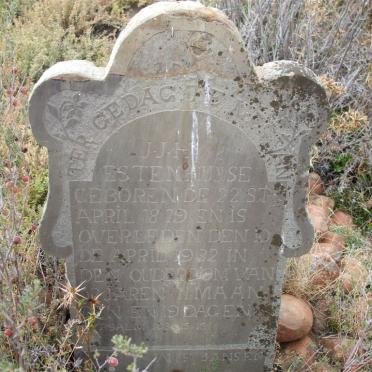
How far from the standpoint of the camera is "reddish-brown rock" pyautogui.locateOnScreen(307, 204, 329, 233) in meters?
3.66

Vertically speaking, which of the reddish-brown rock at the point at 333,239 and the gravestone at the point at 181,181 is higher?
the gravestone at the point at 181,181

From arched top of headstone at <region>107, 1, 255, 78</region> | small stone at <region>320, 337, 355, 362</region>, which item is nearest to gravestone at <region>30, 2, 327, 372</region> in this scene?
arched top of headstone at <region>107, 1, 255, 78</region>

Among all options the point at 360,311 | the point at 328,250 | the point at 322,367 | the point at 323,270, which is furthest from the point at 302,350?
the point at 328,250

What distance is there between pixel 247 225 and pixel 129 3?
15.9ft

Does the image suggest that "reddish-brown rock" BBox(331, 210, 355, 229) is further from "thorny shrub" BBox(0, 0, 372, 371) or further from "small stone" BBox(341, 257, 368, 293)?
"small stone" BBox(341, 257, 368, 293)

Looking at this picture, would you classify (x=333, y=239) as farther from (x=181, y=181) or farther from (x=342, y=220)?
(x=181, y=181)

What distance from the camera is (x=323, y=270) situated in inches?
133

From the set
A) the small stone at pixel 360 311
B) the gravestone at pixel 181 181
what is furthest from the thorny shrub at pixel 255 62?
the gravestone at pixel 181 181

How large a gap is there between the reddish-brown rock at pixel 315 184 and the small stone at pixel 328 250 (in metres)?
0.61

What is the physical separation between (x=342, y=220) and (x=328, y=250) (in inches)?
20.8

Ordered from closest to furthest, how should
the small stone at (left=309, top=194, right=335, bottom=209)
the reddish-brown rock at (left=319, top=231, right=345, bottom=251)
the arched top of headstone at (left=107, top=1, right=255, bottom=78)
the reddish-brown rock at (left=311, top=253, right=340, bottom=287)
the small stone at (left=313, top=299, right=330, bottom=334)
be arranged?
the arched top of headstone at (left=107, top=1, right=255, bottom=78)
the small stone at (left=313, top=299, right=330, bottom=334)
the reddish-brown rock at (left=311, top=253, right=340, bottom=287)
the reddish-brown rock at (left=319, top=231, right=345, bottom=251)
the small stone at (left=309, top=194, right=335, bottom=209)

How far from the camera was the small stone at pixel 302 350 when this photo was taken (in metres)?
2.94

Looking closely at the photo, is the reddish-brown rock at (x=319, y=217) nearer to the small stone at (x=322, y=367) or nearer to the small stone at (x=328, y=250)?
the small stone at (x=328, y=250)

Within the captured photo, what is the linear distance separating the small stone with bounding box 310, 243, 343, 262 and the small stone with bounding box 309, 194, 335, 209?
420 mm
